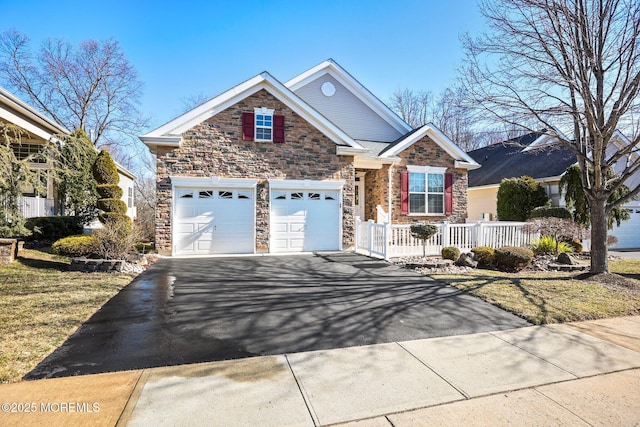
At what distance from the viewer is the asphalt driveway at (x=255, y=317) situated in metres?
3.91

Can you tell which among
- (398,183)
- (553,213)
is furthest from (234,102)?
(553,213)

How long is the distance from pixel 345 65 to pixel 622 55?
36.7ft

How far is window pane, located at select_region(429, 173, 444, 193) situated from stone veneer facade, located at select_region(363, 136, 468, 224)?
0.44 m

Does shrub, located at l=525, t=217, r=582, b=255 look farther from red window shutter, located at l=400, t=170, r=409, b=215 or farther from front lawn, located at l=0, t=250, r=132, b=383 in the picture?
front lawn, located at l=0, t=250, r=132, b=383

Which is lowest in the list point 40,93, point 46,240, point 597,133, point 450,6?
point 46,240

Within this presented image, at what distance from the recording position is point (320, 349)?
4.06 m

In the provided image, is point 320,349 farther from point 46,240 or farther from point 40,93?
point 40,93

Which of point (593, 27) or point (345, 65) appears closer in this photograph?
point (593, 27)

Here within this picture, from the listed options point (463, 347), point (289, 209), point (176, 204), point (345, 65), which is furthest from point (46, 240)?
point (345, 65)

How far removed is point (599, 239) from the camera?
8289 mm

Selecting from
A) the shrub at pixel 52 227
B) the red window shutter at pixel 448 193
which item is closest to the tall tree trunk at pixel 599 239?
the red window shutter at pixel 448 193

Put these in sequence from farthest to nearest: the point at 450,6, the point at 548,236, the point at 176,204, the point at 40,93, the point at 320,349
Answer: the point at 40,93 → the point at 548,236 → the point at 176,204 → the point at 450,6 → the point at 320,349

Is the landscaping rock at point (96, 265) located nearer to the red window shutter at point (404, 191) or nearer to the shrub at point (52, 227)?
the shrub at point (52, 227)

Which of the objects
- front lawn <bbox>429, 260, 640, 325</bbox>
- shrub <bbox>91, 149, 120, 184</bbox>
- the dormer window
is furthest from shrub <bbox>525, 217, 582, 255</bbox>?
shrub <bbox>91, 149, 120, 184</bbox>
